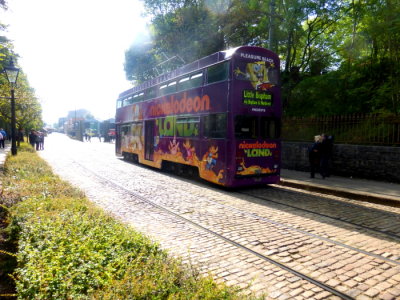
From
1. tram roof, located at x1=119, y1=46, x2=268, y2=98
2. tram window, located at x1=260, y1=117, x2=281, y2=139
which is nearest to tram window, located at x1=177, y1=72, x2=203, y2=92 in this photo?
tram roof, located at x1=119, y1=46, x2=268, y2=98

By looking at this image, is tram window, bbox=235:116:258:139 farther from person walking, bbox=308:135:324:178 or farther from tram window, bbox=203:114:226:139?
person walking, bbox=308:135:324:178

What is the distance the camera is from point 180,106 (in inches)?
A: 471

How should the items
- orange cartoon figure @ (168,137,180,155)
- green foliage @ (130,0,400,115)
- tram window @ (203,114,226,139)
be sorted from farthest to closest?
green foliage @ (130,0,400,115) → orange cartoon figure @ (168,137,180,155) → tram window @ (203,114,226,139)

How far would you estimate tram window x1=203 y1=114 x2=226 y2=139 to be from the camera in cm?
955

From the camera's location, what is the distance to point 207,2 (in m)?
22.8

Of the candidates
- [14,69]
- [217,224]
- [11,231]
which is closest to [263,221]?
[217,224]

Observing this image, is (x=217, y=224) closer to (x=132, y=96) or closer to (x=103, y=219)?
(x=103, y=219)

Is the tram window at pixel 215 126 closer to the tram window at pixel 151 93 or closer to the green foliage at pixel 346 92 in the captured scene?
the tram window at pixel 151 93

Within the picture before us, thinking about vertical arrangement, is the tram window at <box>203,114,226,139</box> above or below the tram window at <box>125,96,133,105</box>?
below

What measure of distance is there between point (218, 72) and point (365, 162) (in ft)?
22.9

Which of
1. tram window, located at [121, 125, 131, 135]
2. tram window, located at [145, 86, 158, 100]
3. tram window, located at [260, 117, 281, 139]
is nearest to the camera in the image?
tram window, located at [260, 117, 281, 139]

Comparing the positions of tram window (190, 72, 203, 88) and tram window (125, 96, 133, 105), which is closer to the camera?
tram window (190, 72, 203, 88)

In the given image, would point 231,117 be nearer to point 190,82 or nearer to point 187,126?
point 187,126

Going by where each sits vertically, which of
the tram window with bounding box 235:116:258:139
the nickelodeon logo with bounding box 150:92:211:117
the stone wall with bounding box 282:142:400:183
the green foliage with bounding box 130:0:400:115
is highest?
the green foliage with bounding box 130:0:400:115
